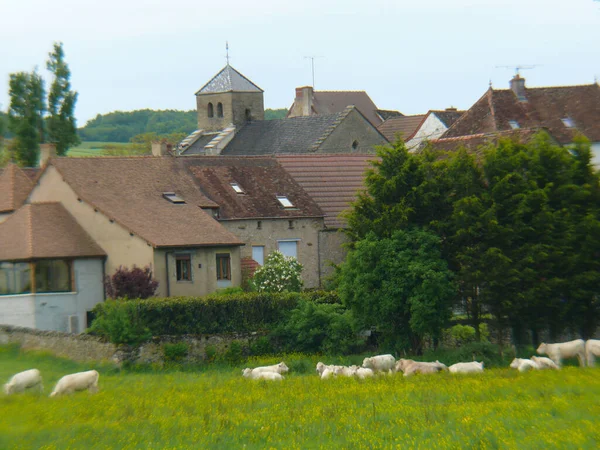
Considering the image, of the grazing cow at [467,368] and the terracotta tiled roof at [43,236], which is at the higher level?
the terracotta tiled roof at [43,236]

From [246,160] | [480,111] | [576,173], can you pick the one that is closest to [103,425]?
[576,173]

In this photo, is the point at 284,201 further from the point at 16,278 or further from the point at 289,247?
the point at 16,278

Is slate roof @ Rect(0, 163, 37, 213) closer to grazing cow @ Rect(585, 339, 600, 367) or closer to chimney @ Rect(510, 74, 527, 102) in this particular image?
grazing cow @ Rect(585, 339, 600, 367)

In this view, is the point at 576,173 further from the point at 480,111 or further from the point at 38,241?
the point at 480,111

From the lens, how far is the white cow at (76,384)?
85.3 ft

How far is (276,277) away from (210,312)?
24.7 ft

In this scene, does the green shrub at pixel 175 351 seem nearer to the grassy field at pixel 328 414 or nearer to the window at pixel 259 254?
the grassy field at pixel 328 414

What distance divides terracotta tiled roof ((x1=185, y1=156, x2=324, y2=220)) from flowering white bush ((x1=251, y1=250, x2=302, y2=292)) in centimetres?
464

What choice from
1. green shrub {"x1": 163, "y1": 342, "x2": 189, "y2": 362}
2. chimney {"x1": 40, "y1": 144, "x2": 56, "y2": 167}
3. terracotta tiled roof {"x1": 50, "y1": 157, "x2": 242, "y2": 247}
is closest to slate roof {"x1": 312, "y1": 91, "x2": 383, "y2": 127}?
chimney {"x1": 40, "y1": 144, "x2": 56, "y2": 167}

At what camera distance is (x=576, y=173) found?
35.8m

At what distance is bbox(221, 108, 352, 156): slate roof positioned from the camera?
7356cm

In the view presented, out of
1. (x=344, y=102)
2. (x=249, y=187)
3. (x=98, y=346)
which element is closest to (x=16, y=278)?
(x=98, y=346)

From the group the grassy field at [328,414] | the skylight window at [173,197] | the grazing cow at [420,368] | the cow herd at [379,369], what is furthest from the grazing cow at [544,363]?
the skylight window at [173,197]

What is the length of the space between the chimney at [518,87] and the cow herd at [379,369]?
3923 centimetres
